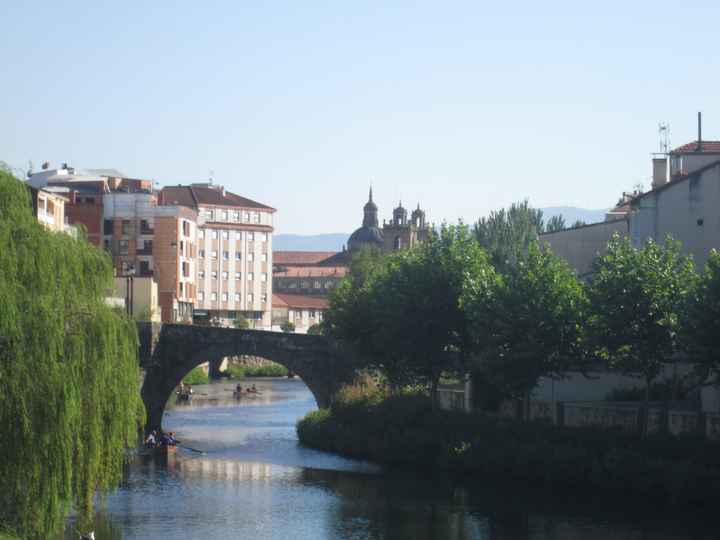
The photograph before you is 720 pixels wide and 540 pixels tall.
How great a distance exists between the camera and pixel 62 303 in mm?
31562

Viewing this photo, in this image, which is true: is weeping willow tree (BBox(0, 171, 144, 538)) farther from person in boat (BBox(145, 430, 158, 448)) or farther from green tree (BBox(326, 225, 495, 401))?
person in boat (BBox(145, 430, 158, 448))

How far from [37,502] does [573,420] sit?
2913 centimetres

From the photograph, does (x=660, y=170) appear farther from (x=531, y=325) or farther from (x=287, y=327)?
(x=287, y=327)

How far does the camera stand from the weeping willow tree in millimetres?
29594

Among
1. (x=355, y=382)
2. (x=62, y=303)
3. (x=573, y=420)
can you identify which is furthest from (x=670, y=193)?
(x=62, y=303)

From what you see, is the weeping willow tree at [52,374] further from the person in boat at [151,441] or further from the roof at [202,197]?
the roof at [202,197]

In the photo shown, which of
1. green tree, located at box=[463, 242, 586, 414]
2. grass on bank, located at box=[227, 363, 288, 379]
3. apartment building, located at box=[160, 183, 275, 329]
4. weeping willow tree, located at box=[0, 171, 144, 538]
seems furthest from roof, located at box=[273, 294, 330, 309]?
weeping willow tree, located at box=[0, 171, 144, 538]

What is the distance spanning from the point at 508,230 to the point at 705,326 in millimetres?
46597

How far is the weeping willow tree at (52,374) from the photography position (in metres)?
29.6

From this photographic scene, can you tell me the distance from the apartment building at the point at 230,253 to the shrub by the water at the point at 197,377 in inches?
555

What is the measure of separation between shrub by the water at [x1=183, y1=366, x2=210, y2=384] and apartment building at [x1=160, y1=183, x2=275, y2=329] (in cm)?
1409

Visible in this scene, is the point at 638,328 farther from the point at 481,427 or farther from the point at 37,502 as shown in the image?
the point at 37,502

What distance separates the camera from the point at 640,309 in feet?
162

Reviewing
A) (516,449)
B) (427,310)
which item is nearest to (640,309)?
(516,449)
